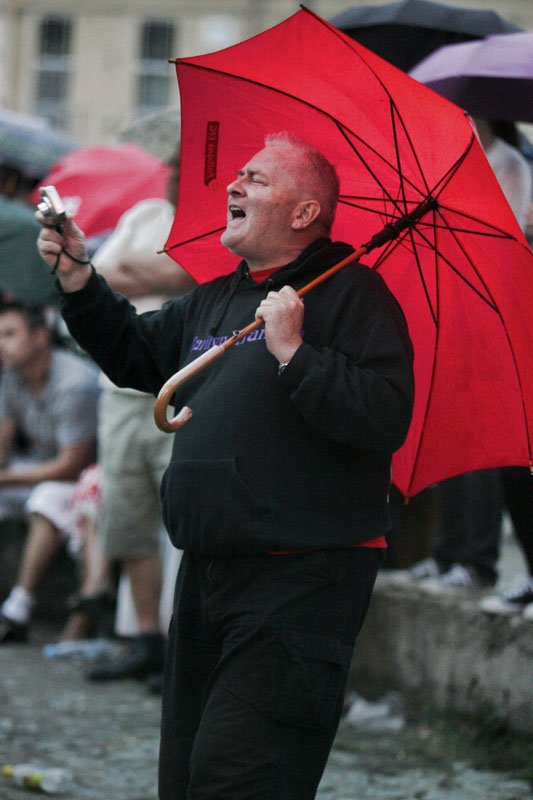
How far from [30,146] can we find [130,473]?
572 centimetres

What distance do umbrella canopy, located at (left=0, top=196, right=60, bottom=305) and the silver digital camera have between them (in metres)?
3.55

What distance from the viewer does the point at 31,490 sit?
7.39m

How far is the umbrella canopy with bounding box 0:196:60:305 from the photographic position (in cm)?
680

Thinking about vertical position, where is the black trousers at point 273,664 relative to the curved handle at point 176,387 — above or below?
below

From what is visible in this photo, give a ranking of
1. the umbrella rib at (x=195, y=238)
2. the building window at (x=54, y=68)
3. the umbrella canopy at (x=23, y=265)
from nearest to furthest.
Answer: the umbrella rib at (x=195, y=238) < the umbrella canopy at (x=23, y=265) < the building window at (x=54, y=68)

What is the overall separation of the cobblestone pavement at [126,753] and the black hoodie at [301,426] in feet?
5.30

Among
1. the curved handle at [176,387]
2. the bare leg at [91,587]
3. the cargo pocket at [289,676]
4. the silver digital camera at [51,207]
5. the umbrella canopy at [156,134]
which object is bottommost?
the bare leg at [91,587]

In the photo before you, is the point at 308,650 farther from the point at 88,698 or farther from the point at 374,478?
the point at 88,698

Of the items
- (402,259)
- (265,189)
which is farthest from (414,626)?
(265,189)

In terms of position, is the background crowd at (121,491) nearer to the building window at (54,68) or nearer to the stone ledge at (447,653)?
the stone ledge at (447,653)

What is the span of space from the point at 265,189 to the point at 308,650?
1.07 m

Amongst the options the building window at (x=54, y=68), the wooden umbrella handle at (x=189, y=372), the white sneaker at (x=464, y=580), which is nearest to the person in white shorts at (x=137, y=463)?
the white sneaker at (x=464, y=580)

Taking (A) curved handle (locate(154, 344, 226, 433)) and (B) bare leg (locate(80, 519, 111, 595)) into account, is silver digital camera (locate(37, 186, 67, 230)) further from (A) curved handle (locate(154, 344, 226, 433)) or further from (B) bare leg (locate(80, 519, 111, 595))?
(B) bare leg (locate(80, 519, 111, 595))

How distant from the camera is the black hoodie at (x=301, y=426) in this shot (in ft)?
9.36
